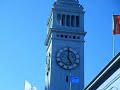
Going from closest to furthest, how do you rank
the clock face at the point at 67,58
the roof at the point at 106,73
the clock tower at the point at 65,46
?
the roof at the point at 106,73
the clock tower at the point at 65,46
the clock face at the point at 67,58

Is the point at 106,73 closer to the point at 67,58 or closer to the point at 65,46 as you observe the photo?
the point at 67,58

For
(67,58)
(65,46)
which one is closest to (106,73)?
(67,58)

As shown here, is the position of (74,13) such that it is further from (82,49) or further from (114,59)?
(114,59)

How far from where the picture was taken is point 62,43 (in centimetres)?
8019

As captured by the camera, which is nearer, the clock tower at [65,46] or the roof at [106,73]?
the roof at [106,73]

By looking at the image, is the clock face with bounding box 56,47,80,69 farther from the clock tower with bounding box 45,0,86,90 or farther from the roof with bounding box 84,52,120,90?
the roof with bounding box 84,52,120,90

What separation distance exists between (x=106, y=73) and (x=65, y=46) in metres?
32.5

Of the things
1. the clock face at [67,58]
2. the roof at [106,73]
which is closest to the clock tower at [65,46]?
the clock face at [67,58]

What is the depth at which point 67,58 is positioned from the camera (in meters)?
79.9

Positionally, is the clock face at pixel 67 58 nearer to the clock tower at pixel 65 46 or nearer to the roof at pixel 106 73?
the clock tower at pixel 65 46

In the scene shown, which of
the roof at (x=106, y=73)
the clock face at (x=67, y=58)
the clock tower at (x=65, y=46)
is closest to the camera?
the roof at (x=106, y=73)

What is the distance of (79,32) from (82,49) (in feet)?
9.14

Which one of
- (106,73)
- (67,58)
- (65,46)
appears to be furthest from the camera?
(65,46)

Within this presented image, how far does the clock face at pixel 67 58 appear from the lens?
7906 centimetres
